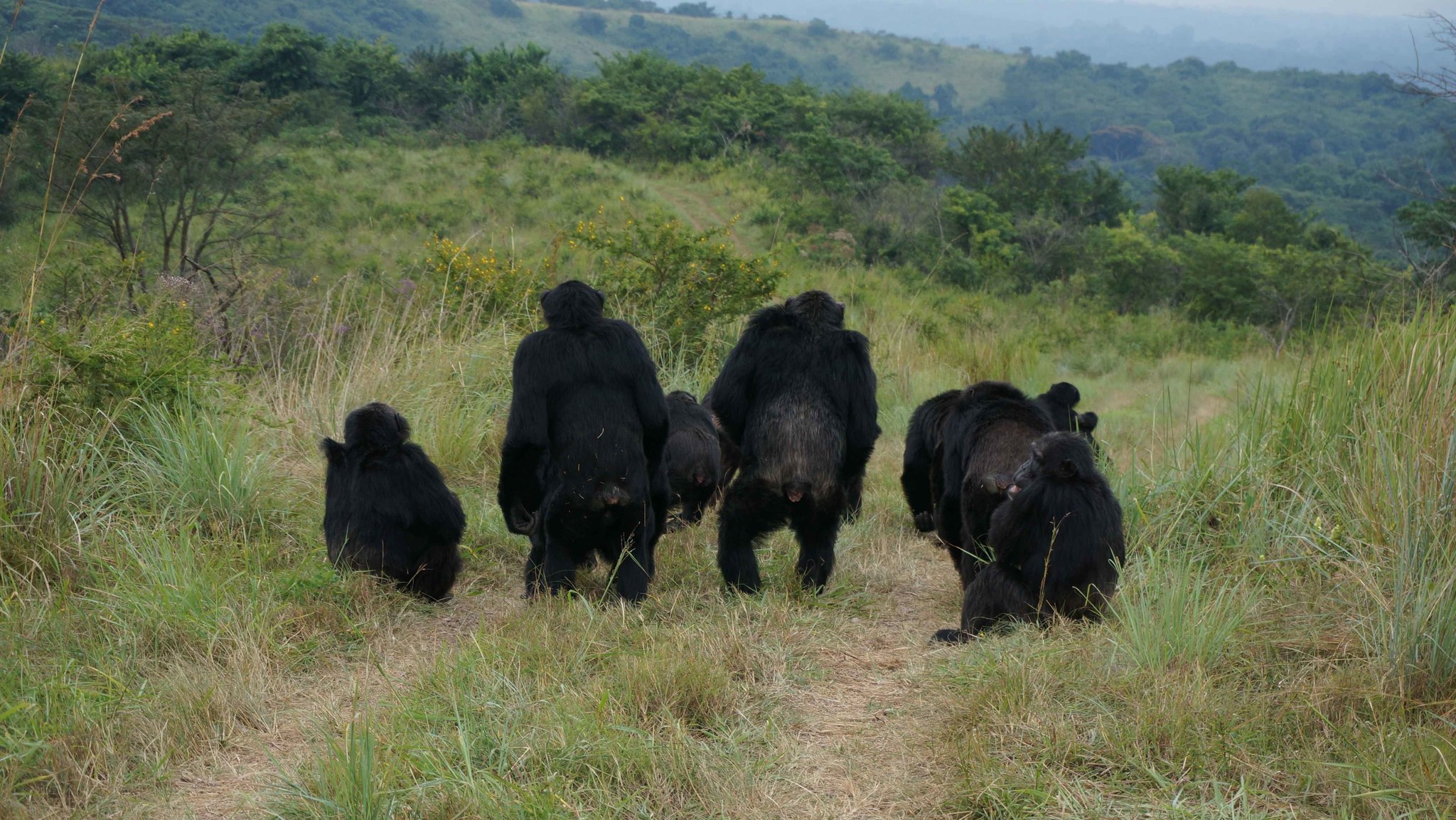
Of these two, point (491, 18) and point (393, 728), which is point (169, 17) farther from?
point (393, 728)

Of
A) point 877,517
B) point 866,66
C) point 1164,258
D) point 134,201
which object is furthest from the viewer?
point 866,66

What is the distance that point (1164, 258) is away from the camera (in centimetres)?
2961

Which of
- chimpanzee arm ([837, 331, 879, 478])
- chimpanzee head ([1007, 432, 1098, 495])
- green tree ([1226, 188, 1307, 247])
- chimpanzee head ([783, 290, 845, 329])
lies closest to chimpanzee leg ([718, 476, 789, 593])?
chimpanzee arm ([837, 331, 879, 478])

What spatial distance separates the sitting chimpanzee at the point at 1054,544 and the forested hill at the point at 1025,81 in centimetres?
5190

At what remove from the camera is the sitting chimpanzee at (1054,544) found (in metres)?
5.11

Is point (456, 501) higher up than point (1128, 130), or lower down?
lower down

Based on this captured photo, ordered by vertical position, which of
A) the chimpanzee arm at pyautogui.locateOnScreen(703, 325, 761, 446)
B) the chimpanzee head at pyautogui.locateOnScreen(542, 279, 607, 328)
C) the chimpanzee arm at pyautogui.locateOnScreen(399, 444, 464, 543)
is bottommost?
the chimpanzee arm at pyautogui.locateOnScreen(399, 444, 464, 543)

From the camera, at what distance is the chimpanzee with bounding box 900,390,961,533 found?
6609mm

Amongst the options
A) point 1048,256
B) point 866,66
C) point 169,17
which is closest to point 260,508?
point 1048,256

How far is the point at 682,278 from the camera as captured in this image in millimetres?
11805

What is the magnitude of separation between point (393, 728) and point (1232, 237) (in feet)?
123

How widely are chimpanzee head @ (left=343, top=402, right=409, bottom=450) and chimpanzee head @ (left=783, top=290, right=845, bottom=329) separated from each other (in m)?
2.08

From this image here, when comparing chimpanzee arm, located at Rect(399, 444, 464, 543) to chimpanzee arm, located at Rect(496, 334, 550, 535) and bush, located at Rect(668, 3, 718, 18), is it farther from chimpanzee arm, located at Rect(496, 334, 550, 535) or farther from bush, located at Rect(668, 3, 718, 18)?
bush, located at Rect(668, 3, 718, 18)

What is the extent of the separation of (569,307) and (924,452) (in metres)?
2.50
